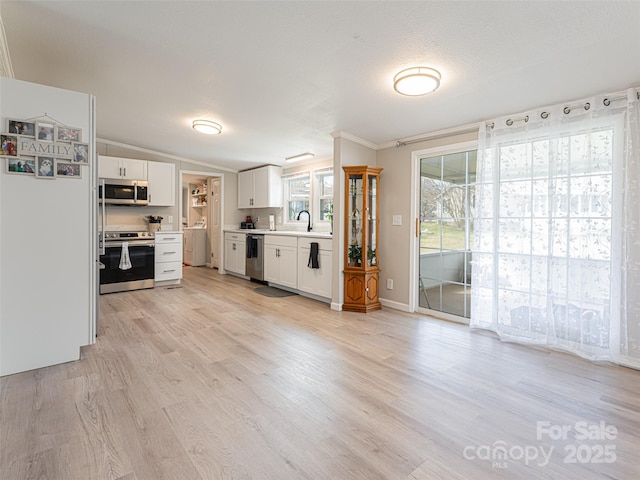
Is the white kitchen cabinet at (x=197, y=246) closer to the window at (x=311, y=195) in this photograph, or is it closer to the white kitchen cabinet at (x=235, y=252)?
the white kitchen cabinet at (x=235, y=252)

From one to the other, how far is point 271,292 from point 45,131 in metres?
3.47

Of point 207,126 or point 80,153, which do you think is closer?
point 80,153

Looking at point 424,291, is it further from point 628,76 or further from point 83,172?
point 83,172

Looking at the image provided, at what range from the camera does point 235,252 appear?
6.43 meters

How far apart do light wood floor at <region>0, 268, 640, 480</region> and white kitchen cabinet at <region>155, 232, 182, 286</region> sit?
6.90 feet

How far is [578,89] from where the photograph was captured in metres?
2.56

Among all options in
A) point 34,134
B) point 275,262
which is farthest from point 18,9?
point 275,262

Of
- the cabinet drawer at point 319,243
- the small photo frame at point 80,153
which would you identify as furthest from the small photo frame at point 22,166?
the cabinet drawer at point 319,243

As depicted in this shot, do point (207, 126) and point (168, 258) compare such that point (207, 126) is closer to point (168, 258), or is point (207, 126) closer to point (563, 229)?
point (168, 258)

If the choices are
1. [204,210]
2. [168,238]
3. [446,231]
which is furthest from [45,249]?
[204,210]

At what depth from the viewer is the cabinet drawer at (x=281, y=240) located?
16.2 ft

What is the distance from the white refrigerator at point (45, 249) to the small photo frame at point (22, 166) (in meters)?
0.03

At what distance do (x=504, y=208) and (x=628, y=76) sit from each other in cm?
128

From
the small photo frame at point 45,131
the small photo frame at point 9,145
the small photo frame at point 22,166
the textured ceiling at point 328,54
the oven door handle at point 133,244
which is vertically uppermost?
the textured ceiling at point 328,54
